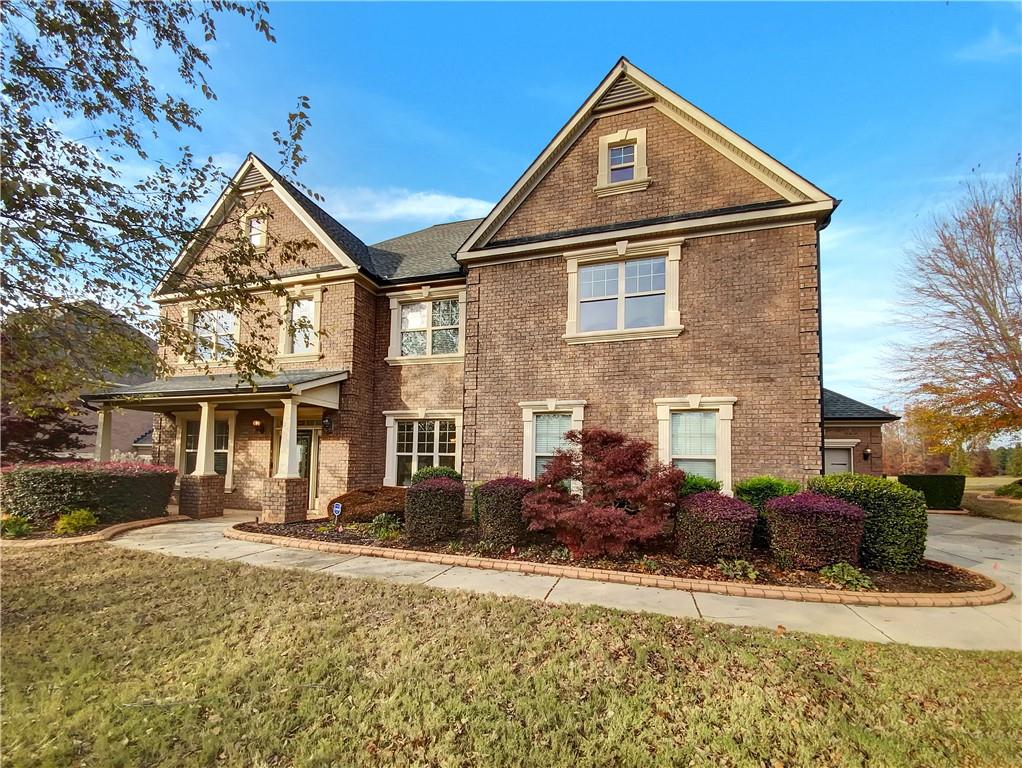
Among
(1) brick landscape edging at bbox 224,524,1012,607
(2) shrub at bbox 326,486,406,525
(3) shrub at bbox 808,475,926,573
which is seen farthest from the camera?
(2) shrub at bbox 326,486,406,525

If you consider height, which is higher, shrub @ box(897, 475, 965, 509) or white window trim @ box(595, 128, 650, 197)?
white window trim @ box(595, 128, 650, 197)

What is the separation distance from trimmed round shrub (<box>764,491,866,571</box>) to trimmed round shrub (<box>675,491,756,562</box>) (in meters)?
0.45

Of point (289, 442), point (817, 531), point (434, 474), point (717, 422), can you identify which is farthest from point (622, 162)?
point (289, 442)

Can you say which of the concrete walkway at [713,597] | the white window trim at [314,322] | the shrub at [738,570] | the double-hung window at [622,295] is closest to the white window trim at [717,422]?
the double-hung window at [622,295]

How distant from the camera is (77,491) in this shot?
9805 mm

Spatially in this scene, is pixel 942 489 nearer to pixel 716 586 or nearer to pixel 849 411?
pixel 849 411

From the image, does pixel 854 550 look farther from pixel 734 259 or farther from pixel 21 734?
pixel 21 734

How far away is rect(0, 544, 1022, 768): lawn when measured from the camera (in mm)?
2955

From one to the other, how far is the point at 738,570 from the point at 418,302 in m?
9.84

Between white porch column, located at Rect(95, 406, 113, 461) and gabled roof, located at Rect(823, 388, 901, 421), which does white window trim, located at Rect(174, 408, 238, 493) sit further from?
gabled roof, located at Rect(823, 388, 901, 421)

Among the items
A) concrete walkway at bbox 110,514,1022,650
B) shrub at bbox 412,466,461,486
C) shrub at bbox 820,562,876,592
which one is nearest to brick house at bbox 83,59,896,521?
shrub at bbox 412,466,461,486

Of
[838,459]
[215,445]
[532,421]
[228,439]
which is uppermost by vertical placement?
[532,421]

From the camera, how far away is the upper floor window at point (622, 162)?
34.3ft

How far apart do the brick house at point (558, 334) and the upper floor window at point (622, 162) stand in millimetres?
33
